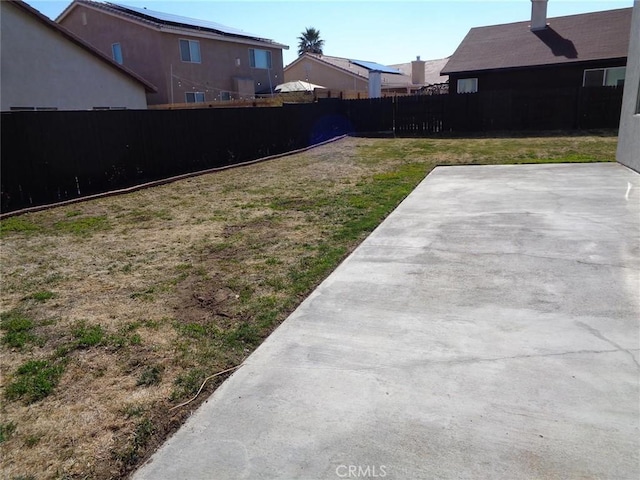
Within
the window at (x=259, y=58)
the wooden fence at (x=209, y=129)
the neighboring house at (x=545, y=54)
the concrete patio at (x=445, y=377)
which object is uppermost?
the window at (x=259, y=58)

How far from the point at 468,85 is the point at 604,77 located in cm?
565

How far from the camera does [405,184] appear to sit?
944 centimetres

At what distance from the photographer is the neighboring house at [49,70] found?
46.3ft

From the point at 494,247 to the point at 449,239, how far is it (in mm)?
566

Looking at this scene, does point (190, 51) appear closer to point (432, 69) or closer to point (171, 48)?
point (171, 48)

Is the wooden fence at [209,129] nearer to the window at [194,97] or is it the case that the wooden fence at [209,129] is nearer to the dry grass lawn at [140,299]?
the dry grass lawn at [140,299]

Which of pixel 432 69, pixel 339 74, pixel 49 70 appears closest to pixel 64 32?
pixel 49 70

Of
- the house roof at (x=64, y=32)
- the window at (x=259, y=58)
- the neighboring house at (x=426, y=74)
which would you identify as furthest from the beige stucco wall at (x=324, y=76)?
the house roof at (x=64, y=32)

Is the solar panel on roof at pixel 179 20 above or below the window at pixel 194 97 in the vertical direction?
above

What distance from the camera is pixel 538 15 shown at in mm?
22406

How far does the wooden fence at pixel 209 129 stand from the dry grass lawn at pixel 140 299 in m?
1.01

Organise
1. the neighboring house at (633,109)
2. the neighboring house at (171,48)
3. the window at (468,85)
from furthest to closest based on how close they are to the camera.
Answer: the neighboring house at (171,48) → the window at (468,85) → the neighboring house at (633,109)

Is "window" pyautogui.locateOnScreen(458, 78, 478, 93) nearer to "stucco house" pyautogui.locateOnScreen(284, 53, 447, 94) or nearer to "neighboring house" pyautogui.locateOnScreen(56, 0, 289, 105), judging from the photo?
"neighboring house" pyautogui.locateOnScreen(56, 0, 289, 105)

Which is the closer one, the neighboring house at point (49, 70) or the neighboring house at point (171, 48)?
the neighboring house at point (49, 70)
